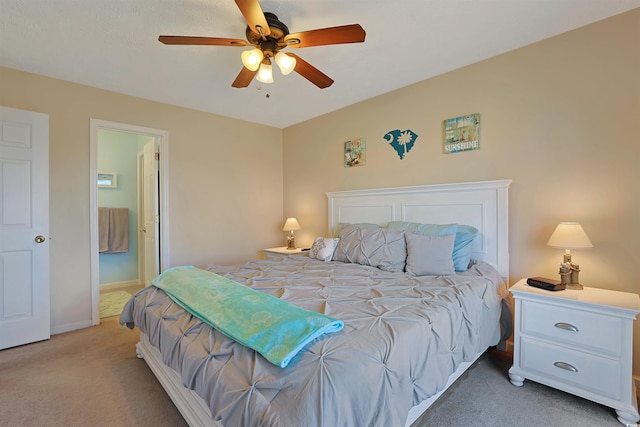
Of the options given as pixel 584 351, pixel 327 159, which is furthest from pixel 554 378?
pixel 327 159

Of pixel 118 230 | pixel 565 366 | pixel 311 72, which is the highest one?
pixel 311 72

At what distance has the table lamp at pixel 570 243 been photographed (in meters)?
1.92

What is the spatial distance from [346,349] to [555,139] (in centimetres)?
235

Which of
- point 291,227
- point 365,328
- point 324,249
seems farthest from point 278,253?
point 365,328

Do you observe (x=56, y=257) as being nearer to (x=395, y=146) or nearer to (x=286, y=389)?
(x=286, y=389)

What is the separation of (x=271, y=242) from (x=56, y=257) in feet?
8.30

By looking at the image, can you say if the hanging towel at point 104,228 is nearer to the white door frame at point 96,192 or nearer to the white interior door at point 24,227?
the white door frame at point 96,192

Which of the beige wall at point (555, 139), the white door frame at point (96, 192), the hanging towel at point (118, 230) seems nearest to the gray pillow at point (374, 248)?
the beige wall at point (555, 139)

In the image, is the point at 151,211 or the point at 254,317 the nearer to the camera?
the point at 254,317

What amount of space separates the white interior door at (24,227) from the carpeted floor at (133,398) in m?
0.30

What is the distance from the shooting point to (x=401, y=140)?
3207 millimetres

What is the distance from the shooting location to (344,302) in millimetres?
1634

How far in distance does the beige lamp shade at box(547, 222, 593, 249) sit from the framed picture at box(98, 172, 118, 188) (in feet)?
18.7

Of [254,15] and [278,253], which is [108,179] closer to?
[278,253]
